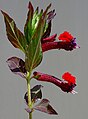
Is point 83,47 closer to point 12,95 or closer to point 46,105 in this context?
point 12,95

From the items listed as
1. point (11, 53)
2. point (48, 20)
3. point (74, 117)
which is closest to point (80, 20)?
point (11, 53)

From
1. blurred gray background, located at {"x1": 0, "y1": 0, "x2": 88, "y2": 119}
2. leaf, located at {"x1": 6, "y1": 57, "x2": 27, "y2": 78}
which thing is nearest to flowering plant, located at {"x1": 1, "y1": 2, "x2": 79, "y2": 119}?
leaf, located at {"x1": 6, "y1": 57, "x2": 27, "y2": 78}

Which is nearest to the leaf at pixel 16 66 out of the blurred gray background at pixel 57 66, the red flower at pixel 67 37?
the red flower at pixel 67 37

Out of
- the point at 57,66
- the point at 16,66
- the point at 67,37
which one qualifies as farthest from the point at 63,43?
the point at 57,66

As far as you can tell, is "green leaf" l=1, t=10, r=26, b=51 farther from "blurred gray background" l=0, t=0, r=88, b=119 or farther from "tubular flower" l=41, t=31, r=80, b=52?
"blurred gray background" l=0, t=0, r=88, b=119

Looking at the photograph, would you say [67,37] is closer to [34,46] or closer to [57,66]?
[34,46]

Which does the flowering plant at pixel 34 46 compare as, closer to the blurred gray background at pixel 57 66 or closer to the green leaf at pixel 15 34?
the green leaf at pixel 15 34
